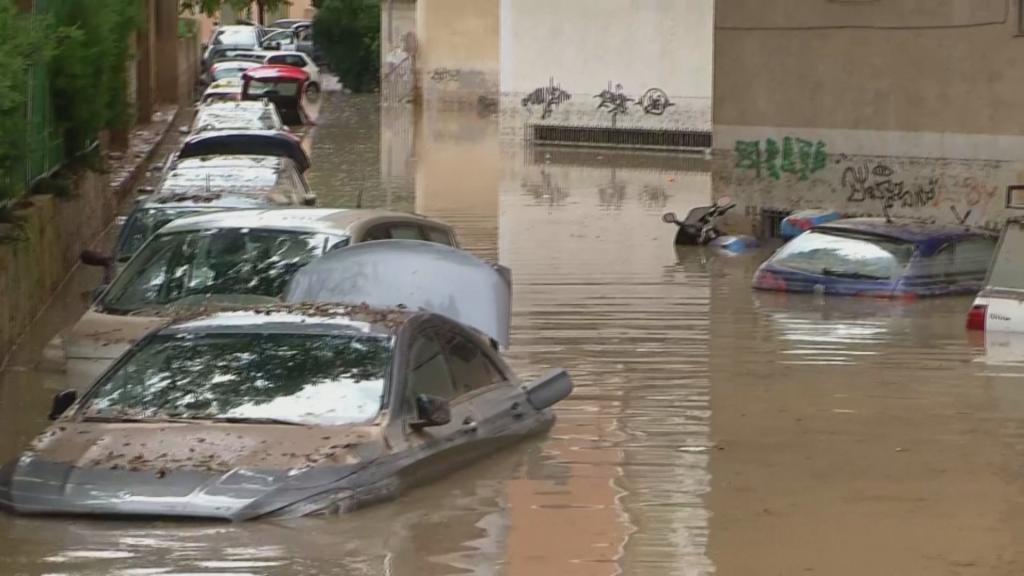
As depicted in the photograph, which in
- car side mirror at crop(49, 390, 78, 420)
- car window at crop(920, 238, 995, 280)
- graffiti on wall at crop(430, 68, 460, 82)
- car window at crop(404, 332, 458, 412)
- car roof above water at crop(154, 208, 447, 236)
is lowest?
car window at crop(920, 238, 995, 280)

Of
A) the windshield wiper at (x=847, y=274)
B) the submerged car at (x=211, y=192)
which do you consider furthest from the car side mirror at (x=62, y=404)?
the windshield wiper at (x=847, y=274)

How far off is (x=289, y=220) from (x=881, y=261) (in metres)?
9.74

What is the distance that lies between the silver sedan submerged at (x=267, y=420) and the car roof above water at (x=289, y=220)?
9.99 ft

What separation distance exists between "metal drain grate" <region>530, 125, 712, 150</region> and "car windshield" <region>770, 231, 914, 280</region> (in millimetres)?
23489

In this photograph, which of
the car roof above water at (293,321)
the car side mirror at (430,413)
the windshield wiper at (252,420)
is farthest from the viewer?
the car roof above water at (293,321)

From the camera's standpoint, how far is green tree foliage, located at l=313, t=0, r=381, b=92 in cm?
6769

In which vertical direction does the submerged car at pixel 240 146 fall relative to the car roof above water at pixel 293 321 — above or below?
above

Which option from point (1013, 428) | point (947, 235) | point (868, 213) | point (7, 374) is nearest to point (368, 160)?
point (868, 213)

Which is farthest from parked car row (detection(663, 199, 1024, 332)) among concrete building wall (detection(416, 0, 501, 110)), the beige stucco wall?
concrete building wall (detection(416, 0, 501, 110))

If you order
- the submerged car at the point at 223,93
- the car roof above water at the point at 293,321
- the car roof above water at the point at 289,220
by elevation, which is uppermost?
the submerged car at the point at 223,93

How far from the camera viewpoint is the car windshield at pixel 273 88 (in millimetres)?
48716

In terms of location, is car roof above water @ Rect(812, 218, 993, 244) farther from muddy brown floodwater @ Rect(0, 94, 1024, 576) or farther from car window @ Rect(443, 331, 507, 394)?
car window @ Rect(443, 331, 507, 394)

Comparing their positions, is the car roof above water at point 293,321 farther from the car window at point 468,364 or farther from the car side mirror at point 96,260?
the car side mirror at point 96,260

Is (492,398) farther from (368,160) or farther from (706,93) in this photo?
(706,93)
